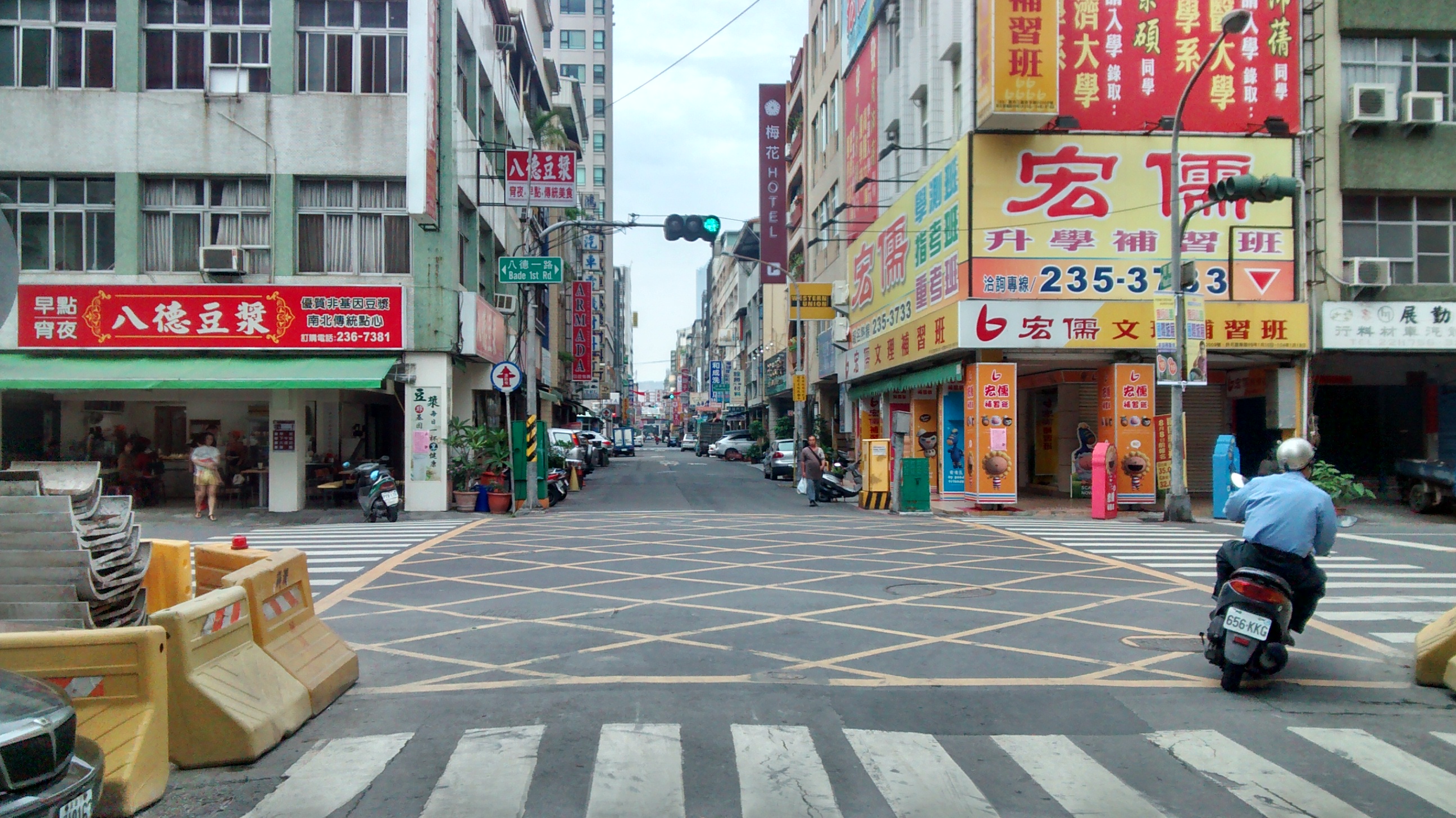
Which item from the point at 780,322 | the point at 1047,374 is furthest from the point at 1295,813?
the point at 780,322

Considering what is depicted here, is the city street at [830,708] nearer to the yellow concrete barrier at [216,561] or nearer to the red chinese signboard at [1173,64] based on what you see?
the yellow concrete barrier at [216,561]

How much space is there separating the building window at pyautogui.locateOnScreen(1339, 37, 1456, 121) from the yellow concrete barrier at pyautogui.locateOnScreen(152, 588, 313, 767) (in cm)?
2480

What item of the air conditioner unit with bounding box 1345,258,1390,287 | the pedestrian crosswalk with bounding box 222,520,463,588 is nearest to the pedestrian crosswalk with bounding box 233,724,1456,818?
the pedestrian crosswalk with bounding box 222,520,463,588

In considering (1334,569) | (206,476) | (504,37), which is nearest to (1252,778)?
(1334,569)

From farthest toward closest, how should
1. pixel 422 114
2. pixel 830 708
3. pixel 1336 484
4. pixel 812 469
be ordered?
pixel 812 469, pixel 1336 484, pixel 422 114, pixel 830 708

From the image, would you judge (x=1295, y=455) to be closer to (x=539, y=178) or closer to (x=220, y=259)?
(x=539, y=178)

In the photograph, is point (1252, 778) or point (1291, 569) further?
point (1291, 569)

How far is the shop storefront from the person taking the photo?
771 inches

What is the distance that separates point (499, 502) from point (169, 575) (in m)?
13.3

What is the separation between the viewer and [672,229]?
818 inches

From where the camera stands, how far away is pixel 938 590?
10891mm

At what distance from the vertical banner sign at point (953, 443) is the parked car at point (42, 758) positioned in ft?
65.9

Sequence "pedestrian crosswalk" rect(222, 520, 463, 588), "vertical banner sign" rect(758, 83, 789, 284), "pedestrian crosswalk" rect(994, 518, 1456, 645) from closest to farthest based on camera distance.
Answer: "pedestrian crosswalk" rect(994, 518, 1456, 645) < "pedestrian crosswalk" rect(222, 520, 463, 588) < "vertical banner sign" rect(758, 83, 789, 284)

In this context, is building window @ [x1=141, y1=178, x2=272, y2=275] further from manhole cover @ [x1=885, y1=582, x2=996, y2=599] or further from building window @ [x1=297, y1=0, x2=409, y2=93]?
manhole cover @ [x1=885, y1=582, x2=996, y2=599]
